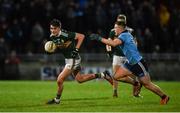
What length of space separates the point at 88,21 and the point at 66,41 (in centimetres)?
1205

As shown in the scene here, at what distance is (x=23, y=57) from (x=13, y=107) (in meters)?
14.7

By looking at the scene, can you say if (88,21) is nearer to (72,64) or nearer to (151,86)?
(72,64)

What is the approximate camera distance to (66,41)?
18.0 m

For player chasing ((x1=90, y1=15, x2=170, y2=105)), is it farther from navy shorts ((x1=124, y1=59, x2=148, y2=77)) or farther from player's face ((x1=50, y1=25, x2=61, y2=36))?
player's face ((x1=50, y1=25, x2=61, y2=36))

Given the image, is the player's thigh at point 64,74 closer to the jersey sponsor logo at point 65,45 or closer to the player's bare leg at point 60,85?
the player's bare leg at point 60,85

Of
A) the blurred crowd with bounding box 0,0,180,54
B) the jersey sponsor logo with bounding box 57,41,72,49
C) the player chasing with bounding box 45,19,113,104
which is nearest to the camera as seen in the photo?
the player chasing with bounding box 45,19,113,104

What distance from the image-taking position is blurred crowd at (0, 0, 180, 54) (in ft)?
97.6

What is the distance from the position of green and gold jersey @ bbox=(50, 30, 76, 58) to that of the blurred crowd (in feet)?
38.0

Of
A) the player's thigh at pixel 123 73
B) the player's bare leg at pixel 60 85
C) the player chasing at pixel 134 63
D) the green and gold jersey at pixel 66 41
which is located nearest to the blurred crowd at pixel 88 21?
the green and gold jersey at pixel 66 41

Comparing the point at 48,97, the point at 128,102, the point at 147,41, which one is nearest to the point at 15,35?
the point at 147,41

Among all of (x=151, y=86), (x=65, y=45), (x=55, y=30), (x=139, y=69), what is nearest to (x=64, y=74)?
(x=65, y=45)

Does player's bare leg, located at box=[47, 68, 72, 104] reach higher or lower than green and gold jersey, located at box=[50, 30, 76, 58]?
lower

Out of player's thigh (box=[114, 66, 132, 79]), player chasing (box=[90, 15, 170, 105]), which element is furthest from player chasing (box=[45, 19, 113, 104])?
player chasing (box=[90, 15, 170, 105])

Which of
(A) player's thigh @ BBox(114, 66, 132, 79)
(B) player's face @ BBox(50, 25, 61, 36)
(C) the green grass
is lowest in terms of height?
(C) the green grass
